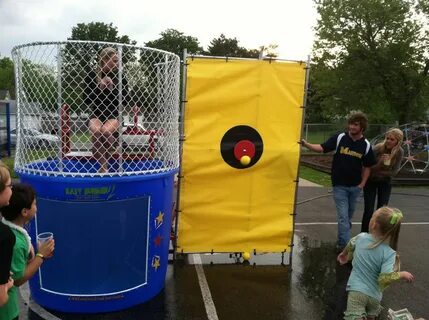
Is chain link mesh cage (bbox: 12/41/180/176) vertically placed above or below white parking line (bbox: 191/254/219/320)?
above

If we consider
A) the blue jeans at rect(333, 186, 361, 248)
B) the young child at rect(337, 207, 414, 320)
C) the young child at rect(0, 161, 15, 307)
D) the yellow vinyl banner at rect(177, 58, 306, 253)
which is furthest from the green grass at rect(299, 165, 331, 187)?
the young child at rect(0, 161, 15, 307)

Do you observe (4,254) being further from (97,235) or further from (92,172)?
(92,172)

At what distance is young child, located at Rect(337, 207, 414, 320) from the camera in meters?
3.53

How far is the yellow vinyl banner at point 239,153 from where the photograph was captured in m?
5.12

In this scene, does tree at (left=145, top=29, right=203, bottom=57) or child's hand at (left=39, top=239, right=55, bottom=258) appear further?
tree at (left=145, top=29, right=203, bottom=57)

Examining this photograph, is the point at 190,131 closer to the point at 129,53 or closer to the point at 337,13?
the point at 129,53

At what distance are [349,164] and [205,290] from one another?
2601mm

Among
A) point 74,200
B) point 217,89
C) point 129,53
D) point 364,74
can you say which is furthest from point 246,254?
point 364,74

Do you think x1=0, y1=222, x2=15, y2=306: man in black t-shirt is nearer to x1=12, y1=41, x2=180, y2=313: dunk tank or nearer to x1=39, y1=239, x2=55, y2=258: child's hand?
x1=39, y1=239, x2=55, y2=258: child's hand

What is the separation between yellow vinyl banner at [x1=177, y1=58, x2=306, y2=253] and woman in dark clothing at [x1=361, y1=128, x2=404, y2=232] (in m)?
1.51

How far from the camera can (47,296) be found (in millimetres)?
4324

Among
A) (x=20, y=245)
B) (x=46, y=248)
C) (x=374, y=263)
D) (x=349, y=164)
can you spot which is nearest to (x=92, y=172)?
(x=46, y=248)

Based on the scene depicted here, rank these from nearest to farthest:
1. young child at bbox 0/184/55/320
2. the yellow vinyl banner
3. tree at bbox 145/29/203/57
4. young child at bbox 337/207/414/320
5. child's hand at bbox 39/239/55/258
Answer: young child at bbox 0/184/55/320, child's hand at bbox 39/239/55/258, young child at bbox 337/207/414/320, the yellow vinyl banner, tree at bbox 145/29/203/57

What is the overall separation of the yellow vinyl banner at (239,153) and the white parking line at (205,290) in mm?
321
